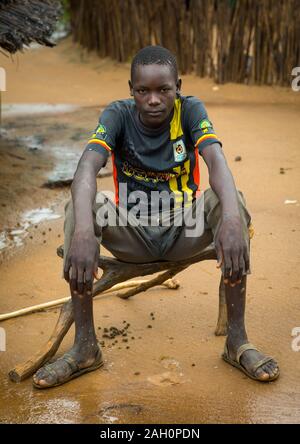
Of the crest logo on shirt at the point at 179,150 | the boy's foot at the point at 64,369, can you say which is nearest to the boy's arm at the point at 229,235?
the crest logo on shirt at the point at 179,150

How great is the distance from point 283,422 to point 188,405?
15.4 inches

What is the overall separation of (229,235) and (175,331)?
0.86 metres

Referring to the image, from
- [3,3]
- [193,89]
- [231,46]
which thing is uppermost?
[3,3]

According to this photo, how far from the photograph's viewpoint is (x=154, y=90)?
3389 millimetres

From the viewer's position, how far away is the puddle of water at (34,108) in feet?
29.4

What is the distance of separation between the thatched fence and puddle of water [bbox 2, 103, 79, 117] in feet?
5.89

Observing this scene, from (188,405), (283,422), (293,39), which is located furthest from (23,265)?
(293,39)

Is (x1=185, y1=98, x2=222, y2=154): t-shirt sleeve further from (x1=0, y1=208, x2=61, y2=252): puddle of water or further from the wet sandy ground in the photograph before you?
(x1=0, y1=208, x2=61, y2=252): puddle of water

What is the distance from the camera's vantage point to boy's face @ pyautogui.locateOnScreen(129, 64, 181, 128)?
3.37 meters

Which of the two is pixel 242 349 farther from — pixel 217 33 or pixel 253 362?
pixel 217 33

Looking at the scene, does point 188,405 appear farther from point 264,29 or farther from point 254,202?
point 264,29

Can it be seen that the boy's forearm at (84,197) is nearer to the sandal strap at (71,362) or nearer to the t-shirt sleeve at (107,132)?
the t-shirt sleeve at (107,132)

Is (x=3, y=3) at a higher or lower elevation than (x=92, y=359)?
higher

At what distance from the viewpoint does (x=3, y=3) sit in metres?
6.15
